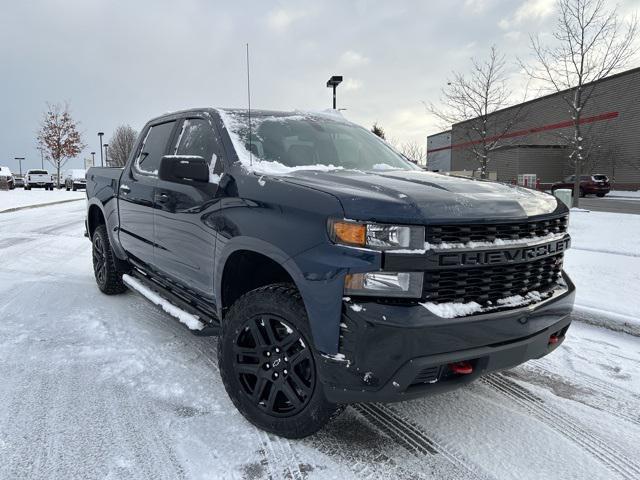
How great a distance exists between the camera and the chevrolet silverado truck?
2.04 meters

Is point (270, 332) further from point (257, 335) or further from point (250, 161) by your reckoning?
point (250, 161)

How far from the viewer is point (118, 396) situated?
290cm

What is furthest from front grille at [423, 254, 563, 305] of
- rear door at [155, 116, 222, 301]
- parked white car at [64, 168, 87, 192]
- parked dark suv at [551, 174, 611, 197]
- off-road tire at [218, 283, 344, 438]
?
parked white car at [64, 168, 87, 192]

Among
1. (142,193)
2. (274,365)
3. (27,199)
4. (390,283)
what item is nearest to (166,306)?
(142,193)

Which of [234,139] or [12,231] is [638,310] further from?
[12,231]

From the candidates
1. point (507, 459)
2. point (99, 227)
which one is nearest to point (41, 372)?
point (99, 227)

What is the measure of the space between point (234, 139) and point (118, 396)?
5.79 feet

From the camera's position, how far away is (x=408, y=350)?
1995mm

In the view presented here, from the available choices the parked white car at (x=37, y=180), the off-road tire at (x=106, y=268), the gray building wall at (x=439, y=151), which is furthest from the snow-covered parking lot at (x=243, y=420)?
the gray building wall at (x=439, y=151)

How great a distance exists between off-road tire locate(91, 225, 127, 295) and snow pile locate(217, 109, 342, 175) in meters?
2.54

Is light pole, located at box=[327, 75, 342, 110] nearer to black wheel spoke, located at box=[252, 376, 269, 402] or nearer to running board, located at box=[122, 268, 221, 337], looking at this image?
running board, located at box=[122, 268, 221, 337]

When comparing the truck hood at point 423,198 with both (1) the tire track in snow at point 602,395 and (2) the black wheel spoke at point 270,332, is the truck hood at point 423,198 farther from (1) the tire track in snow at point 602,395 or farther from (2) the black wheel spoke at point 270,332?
(1) the tire track in snow at point 602,395

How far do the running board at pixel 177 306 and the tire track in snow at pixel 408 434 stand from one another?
3.49ft

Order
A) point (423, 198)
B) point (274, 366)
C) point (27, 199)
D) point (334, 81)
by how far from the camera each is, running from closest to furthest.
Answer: point (423, 198)
point (274, 366)
point (334, 81)
point (27, 199)
